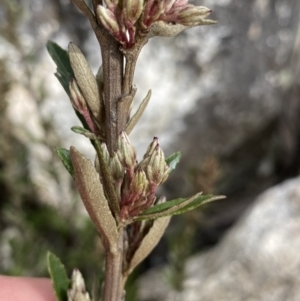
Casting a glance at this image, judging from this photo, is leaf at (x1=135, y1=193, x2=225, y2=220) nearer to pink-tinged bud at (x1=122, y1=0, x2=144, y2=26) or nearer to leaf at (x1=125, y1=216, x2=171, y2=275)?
leaf at (x1=125, y1=216, x2=171, y2=275)

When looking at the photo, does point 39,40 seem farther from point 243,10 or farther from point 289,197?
point 289,197

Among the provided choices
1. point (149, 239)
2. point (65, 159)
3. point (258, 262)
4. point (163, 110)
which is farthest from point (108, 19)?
point (163, 110)

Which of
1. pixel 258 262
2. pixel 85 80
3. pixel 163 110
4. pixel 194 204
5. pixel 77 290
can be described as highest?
pixel 85 80

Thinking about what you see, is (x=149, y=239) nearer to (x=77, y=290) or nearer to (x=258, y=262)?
(x=77, y=290)

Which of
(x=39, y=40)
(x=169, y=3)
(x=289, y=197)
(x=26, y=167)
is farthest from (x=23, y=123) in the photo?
(x=169, y=3)

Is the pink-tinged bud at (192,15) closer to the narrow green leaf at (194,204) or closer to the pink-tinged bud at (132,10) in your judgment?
the pink-tinged bud at (132,10)

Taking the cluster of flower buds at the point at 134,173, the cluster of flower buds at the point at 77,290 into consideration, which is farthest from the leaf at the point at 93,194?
the cluster of flower buds at the point at 77,290

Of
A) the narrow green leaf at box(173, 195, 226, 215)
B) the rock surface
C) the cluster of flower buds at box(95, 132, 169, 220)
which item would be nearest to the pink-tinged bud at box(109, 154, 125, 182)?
the cluster of flower buds at box(95, 132, 169, 220)

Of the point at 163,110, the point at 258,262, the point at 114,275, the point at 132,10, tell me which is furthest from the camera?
the point at 163,110
